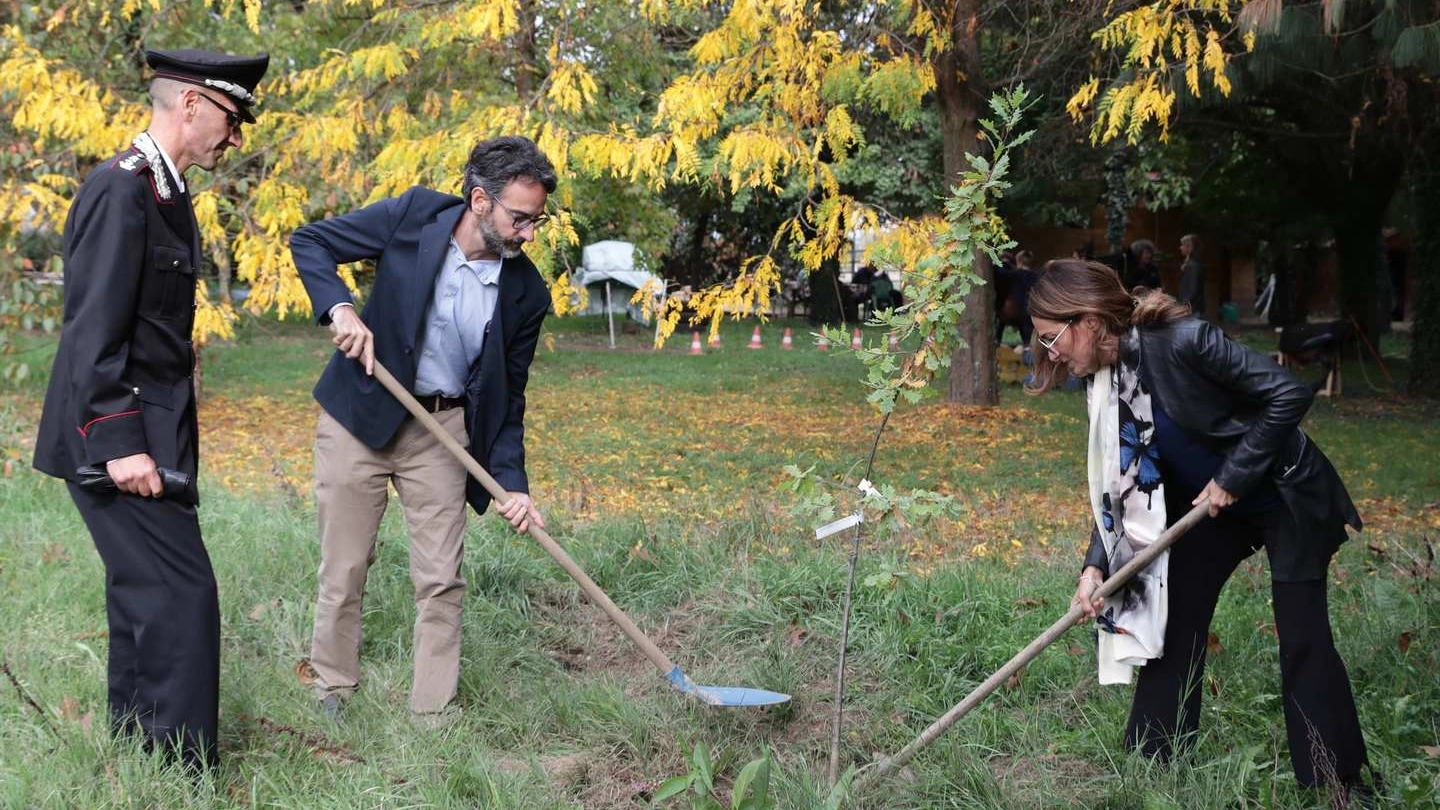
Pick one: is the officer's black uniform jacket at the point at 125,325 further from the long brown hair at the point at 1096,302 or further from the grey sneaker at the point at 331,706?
the long brown hair at the point at 1096,302

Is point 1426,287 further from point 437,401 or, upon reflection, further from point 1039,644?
point 437,401

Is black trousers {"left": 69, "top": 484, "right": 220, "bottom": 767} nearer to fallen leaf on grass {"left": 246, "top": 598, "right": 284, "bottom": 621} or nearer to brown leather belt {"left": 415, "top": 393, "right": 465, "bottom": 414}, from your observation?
brown leather belt {"left": 415, "top": 393, "right": 465, "bottom": 414}

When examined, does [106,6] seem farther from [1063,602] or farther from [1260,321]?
[1260,321]

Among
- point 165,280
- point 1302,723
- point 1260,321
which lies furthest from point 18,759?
point 1260,321

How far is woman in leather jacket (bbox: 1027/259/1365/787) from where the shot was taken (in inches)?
126

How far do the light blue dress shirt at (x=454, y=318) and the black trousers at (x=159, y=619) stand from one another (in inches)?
35.1

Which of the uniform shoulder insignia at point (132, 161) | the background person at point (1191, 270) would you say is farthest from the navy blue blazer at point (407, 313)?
the background person at point (1191, 270)

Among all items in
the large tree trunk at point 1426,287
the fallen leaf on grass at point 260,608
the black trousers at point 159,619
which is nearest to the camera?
the black trousers at point 159,619

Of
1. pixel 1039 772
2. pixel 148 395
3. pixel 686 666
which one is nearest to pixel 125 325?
Answer: pixel 148 395

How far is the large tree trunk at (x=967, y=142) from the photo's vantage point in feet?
31.4

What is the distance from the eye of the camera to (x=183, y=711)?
3457mm

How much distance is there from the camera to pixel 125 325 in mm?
3273

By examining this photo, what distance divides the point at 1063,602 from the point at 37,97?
655 cm

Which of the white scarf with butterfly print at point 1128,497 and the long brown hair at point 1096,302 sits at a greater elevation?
the long brown hair at point 1096,302
